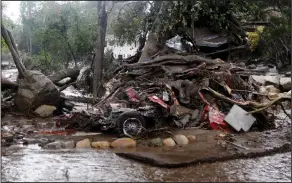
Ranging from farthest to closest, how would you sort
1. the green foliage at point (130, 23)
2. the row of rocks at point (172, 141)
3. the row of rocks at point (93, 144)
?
the green foliage at point (130, 23), the row of rocks at point (172, 141), the row of rocks at point (93, 144)

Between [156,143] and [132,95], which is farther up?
[132,95]

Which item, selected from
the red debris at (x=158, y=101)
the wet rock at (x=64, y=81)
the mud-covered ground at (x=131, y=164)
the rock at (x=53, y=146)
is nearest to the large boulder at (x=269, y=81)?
the wet rock at (x=64, y=81)

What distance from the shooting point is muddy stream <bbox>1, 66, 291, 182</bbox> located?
259 inches

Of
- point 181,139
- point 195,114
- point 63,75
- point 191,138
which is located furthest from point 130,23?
point 181,139

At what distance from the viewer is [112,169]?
7.12 metres

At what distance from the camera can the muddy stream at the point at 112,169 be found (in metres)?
6.57

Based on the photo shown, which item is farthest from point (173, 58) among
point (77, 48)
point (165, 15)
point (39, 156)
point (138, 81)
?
point (77, 48)

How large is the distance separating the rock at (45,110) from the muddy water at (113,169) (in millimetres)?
5251

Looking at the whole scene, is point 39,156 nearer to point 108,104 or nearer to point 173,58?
point 108,104

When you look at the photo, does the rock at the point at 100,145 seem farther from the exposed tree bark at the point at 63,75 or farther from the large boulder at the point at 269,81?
the large boulder at the point at 269,81

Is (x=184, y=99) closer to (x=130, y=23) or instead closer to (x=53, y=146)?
(x=53, y=146)

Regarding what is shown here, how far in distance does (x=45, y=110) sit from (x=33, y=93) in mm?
789

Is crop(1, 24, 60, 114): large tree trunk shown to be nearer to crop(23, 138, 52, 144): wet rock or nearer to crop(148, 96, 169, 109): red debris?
crop(23, 138, 52, 144): wet rock

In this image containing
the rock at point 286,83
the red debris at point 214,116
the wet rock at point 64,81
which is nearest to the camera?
the red debris at point 214,116
